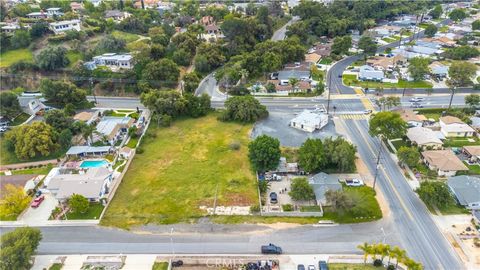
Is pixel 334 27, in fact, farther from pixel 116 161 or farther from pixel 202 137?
pixel 116 161

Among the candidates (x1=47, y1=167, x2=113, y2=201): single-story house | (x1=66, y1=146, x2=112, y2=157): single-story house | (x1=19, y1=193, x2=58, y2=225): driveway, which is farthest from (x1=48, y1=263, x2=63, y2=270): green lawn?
(x1=66, y1=146, x2=112, y2=157): single-story house

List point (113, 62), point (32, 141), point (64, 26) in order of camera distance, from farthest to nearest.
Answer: point (64, 26)
point (113, 62)
point (32, 141)

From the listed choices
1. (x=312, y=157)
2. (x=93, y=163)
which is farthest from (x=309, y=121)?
(x=93, y=163)

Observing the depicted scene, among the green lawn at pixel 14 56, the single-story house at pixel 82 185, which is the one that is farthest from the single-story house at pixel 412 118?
the green lawn at pixel 14 56

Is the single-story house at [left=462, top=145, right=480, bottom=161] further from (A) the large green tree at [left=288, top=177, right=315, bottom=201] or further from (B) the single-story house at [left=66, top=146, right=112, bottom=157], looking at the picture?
(B) the single-story house at [left=66, top=146, right=112, bottom=157]

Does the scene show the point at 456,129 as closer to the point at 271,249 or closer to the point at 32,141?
the point at 271,249

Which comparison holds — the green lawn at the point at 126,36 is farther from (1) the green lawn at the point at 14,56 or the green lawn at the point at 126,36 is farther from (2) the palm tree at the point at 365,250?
(2) the palm tree at the point at 365,250
